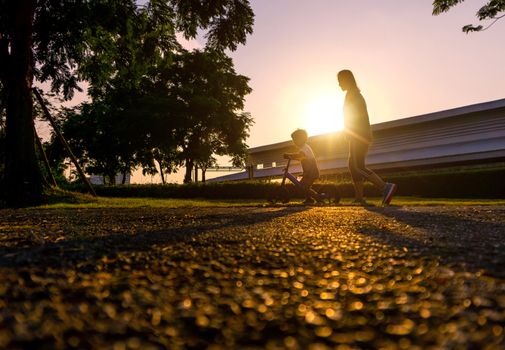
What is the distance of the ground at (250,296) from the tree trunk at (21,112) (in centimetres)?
699

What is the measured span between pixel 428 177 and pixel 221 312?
1736 centimetres

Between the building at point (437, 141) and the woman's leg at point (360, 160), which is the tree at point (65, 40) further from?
the building at point (437, 141)

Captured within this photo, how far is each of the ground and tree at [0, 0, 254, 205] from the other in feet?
23.9

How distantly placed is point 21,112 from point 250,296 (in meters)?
9.12

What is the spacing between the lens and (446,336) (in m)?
0.86

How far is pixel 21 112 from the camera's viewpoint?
28.0 ft

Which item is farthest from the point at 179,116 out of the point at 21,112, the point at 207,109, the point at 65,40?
the point at 21,112

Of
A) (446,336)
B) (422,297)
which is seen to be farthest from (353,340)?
(422,297)

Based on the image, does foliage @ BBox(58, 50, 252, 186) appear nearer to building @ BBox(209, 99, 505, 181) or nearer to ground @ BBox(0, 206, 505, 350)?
building @ BBox(209, 99, 505, 181)

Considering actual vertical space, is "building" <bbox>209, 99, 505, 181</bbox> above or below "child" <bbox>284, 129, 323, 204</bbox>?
above

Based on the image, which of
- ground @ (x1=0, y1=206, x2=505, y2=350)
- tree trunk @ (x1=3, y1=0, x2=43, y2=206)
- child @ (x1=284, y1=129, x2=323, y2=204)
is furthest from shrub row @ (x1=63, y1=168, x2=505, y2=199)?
ground @ (x1=0, y1=206, x2=505, y2=350)

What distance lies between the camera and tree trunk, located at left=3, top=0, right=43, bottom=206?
27.0ft

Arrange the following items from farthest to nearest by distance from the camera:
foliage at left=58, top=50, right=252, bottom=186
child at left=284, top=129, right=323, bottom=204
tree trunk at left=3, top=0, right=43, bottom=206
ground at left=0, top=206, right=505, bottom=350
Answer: foliage at left=58, top=50, right=252, bottom=186 < child at left=284, top=129, right=323, bottom=204 < tree trunk at left=3, top=0, right=43, bottom=206 < ground at left=0, top=206, right=505, bottom=350

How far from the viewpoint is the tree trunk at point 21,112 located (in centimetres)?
823
